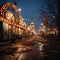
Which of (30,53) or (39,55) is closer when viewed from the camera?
(39,55)

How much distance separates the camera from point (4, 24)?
48719 millimetres

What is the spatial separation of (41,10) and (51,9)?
3532mm

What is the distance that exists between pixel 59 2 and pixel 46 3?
11088 millimetres

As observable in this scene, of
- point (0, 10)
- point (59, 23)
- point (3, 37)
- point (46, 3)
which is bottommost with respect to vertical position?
point (3, 37)

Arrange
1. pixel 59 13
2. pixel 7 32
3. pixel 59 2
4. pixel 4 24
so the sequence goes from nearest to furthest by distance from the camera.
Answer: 1. pixel 59 2
2. pixel 59 13
3. pixel 4 24
4. pixel 7 32

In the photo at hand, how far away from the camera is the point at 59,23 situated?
4703cm

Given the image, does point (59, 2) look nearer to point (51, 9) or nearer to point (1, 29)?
point (51, 9)

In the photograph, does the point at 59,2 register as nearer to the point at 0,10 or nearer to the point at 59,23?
the point at 59,23

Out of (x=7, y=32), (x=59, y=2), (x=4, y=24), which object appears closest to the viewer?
(x=59, y=2)

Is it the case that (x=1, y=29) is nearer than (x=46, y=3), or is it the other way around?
(x=1, y=29)

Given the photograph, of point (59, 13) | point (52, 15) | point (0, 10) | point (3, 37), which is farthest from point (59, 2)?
point (3, 37)

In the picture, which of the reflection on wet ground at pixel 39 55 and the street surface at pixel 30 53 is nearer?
the reflection on wet ground at pixel 39 55

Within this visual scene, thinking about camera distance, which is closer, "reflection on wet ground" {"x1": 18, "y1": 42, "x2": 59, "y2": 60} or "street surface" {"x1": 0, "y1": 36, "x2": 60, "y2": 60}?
"reflection on wet ground" {"x1": 18, "y1": 42, "x2": 59, "y2": 60}

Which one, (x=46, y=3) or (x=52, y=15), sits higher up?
(x=46, y=3)
